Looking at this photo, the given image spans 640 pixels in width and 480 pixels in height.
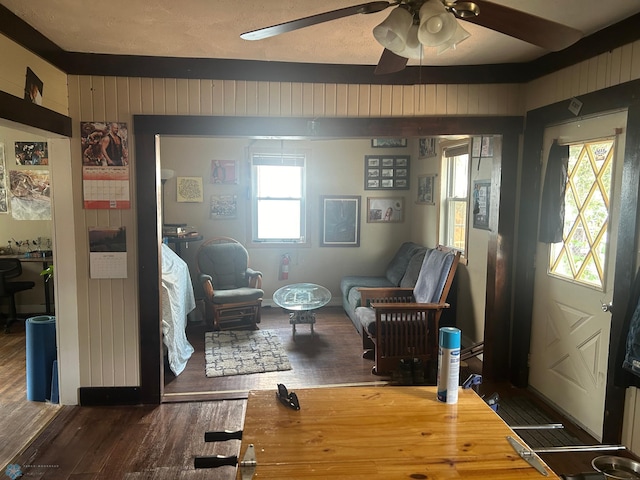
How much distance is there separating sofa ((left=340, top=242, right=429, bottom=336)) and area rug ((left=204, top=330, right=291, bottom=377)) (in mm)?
951

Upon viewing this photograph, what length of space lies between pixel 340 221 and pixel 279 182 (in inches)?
38.1

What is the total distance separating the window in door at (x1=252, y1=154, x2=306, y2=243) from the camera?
617 cm

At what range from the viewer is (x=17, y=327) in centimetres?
520

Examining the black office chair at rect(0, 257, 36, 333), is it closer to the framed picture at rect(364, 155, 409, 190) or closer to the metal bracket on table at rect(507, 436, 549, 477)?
the framed picture at rect(364, 155, 409, 190)

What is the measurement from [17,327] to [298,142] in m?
3.94

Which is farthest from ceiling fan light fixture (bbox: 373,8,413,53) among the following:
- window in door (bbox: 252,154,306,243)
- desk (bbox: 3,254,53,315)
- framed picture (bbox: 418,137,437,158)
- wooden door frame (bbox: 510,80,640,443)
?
desk (bbox: 3,254,53,315)

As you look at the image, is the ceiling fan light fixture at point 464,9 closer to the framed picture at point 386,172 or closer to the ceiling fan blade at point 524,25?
the ceiling fan blade at point 524,25

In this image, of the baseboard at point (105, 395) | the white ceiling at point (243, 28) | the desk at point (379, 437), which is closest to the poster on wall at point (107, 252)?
the baseboard at point (105, 395)

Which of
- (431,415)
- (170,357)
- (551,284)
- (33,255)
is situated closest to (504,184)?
(551,284)

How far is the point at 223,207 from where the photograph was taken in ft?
19.9

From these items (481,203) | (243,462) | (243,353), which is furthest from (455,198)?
(243,462)

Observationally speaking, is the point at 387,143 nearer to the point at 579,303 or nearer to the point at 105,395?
the point at 579,303

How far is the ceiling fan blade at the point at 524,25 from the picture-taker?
1.62 metres

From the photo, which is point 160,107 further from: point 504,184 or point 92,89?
point 504,184
